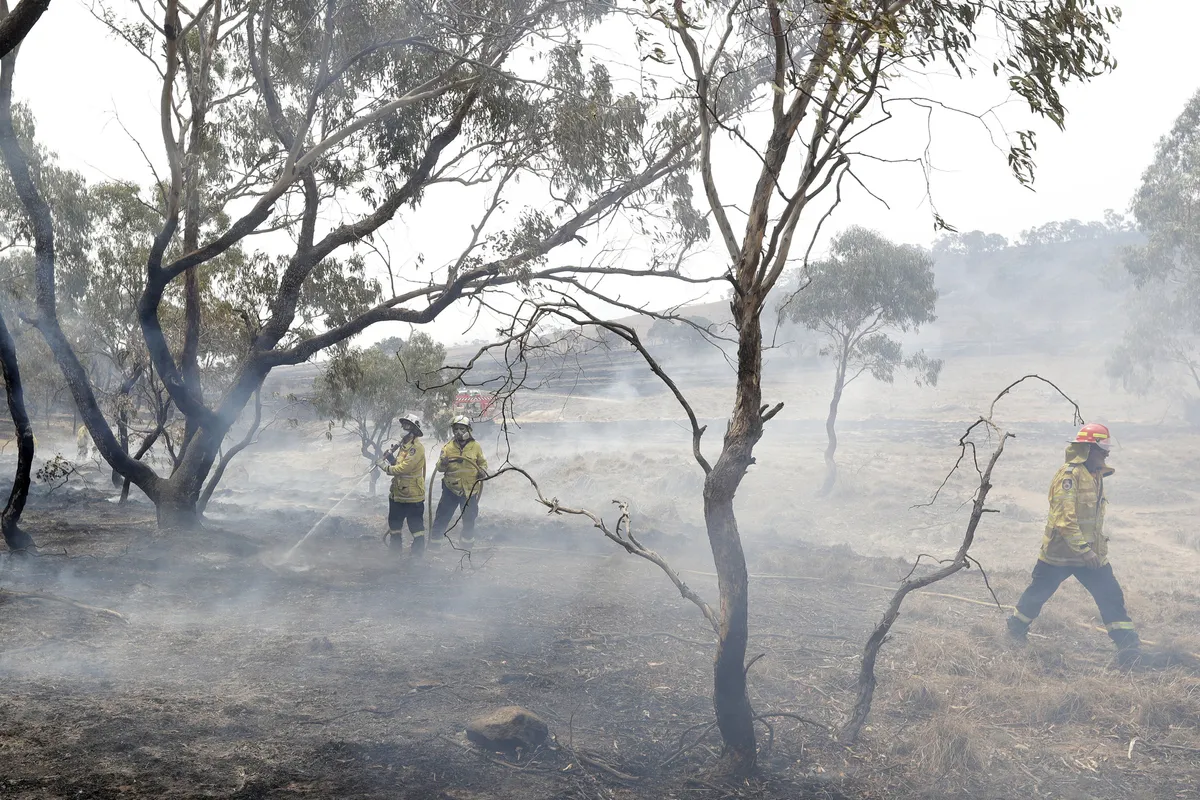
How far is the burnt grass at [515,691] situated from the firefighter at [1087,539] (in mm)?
343

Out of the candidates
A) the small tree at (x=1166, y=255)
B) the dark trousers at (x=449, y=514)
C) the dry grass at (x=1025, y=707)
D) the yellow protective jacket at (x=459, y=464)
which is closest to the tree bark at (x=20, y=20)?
the yellow protective jacket at (x=459, y=464)

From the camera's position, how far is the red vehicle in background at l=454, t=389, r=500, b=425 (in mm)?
4552

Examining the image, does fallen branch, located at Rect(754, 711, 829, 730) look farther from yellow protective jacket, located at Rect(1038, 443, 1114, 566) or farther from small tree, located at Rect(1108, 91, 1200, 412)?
small tree, located at Rect(1108, 91, 1200, 412)

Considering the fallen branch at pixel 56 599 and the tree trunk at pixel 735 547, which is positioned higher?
the tree trunk at pixel 735 547

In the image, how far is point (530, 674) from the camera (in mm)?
5723

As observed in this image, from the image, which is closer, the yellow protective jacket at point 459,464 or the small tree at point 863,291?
the yellow protective jacket at point 459,464

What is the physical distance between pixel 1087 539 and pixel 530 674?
14.7ft

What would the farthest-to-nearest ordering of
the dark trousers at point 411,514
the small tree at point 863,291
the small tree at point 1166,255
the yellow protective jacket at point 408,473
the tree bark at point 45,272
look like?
the small tree at point 1166,255 < the small tree at point 863,291 < the dark trousers at point 411,514 < the yellow protective jacket at point 408,473 < the tree bark at point 45,272

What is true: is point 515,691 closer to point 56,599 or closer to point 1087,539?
point 56,599

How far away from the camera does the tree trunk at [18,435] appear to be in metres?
7.83

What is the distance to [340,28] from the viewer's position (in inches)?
392

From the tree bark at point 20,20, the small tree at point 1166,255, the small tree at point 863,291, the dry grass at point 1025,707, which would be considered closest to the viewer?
the dry grass at point 1025,707

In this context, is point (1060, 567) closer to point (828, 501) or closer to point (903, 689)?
point (903, 689)

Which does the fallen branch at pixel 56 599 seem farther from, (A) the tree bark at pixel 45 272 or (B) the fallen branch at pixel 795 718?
(B) the fallen branch at pixel 795 718
